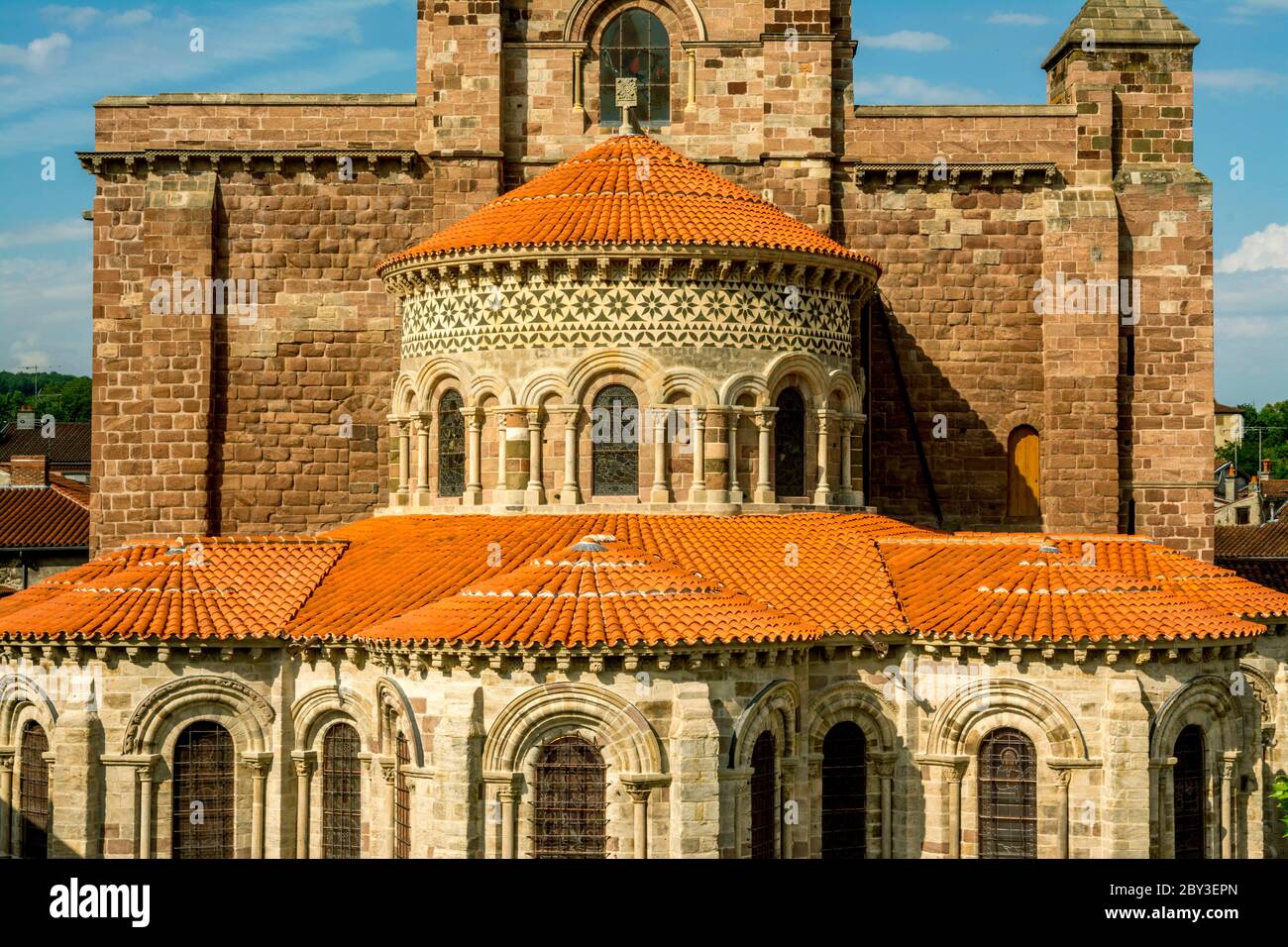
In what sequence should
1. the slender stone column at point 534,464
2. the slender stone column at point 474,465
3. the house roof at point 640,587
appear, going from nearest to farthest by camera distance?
the house roof at point 640,587 → the slender stone column at point 534,464 → the slender stone column at point 474,465

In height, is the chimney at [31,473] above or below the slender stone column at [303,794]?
above

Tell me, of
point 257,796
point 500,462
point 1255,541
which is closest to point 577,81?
point 500,462

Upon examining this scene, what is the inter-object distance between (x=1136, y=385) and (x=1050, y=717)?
42.0ft

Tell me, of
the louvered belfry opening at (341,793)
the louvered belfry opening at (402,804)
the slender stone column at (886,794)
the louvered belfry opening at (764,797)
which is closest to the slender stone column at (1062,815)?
the slender stone column at (886,794)

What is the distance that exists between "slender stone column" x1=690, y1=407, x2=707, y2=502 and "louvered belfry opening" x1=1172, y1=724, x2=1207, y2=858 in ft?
28.7

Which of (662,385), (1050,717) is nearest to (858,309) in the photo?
(662,385)

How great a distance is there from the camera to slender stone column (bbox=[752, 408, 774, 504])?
27812mm

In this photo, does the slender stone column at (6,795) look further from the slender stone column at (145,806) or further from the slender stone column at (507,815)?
the slender stone column at (507,815)

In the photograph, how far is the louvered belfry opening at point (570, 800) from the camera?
860 inches

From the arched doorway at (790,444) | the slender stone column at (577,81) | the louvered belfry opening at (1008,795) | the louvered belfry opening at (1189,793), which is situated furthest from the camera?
the slender stone column at (577,81)

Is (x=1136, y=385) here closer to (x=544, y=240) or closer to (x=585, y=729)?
(x=544, y=240)

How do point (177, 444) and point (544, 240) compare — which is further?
point (177, 444)

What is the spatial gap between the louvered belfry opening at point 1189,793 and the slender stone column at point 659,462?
917 centimetres

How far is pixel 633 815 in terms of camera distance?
21.7m
